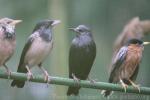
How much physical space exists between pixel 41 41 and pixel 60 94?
3.26 feet

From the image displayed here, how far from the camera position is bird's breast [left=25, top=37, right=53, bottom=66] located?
32.1 feet

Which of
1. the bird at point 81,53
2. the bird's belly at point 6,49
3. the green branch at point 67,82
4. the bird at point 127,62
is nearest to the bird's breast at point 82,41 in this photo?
the bird at point 81,53

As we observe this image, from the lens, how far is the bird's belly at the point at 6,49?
948 centimetres

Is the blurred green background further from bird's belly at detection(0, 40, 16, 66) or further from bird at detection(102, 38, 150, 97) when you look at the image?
bird's belly at detection(0, 40, 16, 66)

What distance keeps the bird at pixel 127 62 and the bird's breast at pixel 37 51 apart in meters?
0.87

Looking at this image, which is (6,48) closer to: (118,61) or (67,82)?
(67,82)

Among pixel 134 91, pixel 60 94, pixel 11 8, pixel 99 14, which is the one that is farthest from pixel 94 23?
pixel 134 91

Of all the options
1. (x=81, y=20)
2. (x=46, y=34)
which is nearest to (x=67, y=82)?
(x=46, y=34)

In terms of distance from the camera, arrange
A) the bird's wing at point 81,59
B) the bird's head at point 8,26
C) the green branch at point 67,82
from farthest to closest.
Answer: the bird's wing at point 81,59, the bird's head at point 8,26, the green branch at point 67,82

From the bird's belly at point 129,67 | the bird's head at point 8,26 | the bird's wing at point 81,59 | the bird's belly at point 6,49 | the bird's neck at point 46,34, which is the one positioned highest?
the bird's head at point 8,26

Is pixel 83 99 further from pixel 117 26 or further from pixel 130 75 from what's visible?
pixel 117 26

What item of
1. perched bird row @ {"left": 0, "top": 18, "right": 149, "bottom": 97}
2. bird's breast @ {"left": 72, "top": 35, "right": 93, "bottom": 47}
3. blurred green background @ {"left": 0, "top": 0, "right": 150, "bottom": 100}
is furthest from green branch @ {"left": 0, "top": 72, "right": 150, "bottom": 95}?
blurred green background @ {"left": 0, "top": 0, "right": 150, "bottom": 100}

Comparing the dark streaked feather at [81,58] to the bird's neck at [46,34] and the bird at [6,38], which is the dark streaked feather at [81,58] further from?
the bird at [6,38]

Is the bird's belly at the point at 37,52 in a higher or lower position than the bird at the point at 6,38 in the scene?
lower
